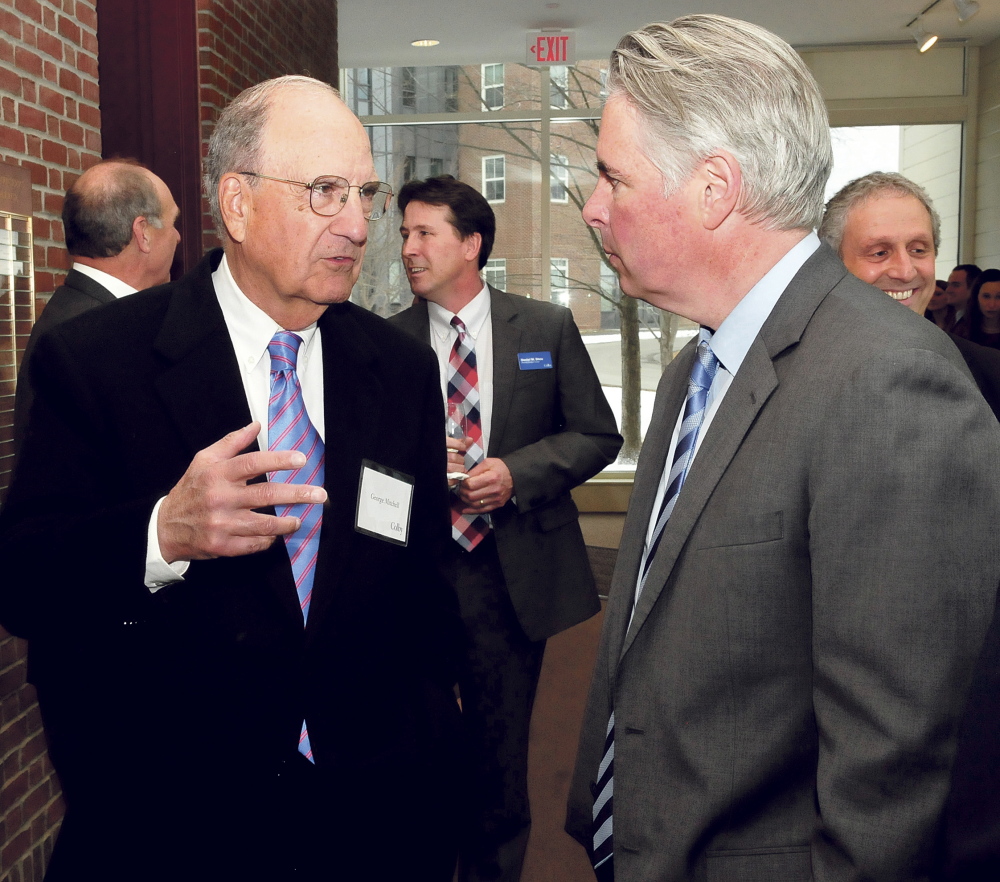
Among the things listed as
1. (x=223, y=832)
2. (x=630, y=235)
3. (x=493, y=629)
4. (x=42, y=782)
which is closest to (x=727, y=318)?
(x=630, y=235)

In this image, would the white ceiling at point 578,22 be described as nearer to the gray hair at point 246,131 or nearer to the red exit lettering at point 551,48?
the red exit lettering at point 551,48

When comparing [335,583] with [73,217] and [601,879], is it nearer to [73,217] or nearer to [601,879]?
[601,879]

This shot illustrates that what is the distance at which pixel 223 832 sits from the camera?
136 centimetres

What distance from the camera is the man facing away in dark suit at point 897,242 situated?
2186 mm

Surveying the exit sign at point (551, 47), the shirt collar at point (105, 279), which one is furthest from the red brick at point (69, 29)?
the exit sign at point (551, 47)

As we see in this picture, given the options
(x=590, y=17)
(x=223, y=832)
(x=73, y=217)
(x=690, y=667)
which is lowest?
(x=223, y=832)

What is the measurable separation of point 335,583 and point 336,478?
171 mm

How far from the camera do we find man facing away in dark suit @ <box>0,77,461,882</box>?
131 cm

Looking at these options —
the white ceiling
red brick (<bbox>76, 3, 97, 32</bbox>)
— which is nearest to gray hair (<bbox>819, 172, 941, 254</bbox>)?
red brick (<bbox>76, 3, 97, 32</bbox>)

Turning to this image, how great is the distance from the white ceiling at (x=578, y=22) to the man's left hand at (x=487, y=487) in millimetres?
5647

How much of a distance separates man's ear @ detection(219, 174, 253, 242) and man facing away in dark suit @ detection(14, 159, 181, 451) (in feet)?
4.83

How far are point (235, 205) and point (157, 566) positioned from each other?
632 millimetres

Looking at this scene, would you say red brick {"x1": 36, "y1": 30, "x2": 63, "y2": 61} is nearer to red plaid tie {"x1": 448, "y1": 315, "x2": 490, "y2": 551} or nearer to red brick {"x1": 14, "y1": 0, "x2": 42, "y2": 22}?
red brick {"x1": 14, "y1": 0, "x2": 42, "y2": 22}

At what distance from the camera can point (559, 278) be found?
29.5ft
